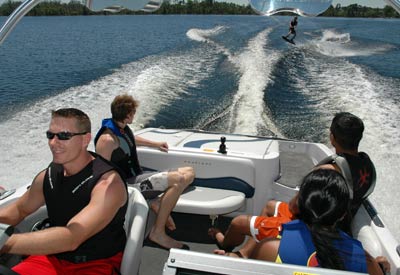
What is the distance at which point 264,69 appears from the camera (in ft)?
31.9

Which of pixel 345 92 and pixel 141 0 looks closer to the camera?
pixel 141 0

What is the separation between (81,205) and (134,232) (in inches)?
10.3

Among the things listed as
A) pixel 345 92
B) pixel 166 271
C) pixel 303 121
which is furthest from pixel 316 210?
pixel 345 92

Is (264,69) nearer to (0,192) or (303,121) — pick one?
(303,121)

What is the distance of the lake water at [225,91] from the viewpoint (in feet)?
19.2

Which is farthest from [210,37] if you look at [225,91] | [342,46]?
[225,91]

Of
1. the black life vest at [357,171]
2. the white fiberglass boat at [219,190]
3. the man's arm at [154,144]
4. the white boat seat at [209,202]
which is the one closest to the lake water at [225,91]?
the white fiberglass boat at [219,190]

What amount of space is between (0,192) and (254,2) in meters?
1.66

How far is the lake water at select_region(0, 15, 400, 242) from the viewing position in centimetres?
586

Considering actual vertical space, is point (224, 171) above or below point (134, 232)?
below

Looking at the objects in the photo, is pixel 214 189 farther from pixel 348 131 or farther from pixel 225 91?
pixel 225 91

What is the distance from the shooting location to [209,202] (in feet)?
8.94

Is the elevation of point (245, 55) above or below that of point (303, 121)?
above

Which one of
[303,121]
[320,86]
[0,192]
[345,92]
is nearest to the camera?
[0,192]
